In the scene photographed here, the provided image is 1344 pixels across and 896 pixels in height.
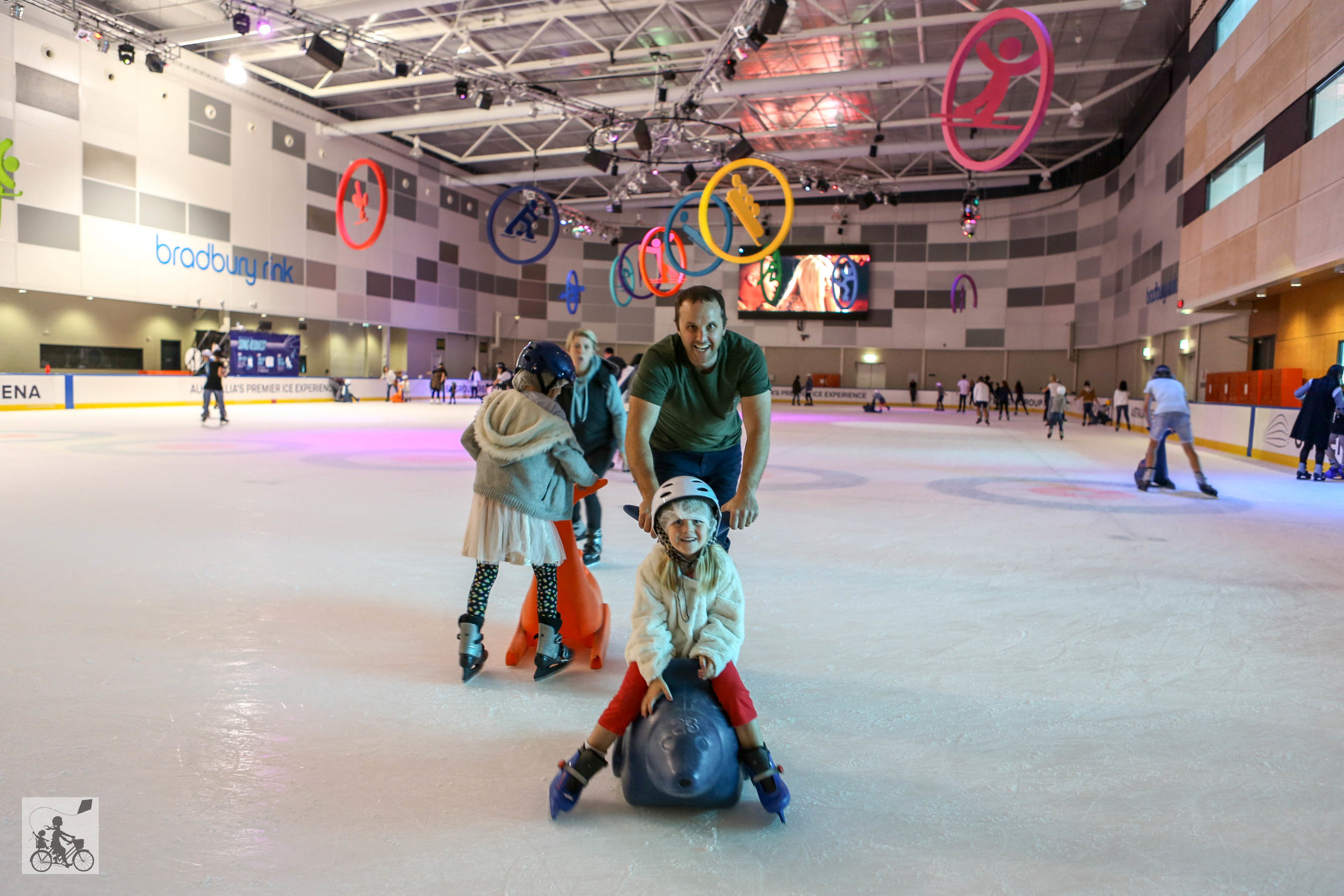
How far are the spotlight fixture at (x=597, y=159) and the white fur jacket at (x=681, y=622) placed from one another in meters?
22.9

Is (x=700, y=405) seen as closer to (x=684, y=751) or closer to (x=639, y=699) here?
(x=639, y=699)

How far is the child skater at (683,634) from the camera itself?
221 cm

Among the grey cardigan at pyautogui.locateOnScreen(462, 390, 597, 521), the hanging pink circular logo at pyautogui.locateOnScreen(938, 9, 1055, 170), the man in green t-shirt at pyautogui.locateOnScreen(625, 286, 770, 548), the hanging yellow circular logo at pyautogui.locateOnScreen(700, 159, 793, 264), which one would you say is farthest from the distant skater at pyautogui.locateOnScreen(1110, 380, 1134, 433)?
the grey cardigan at pyautogui.locateOnScreen(462, 390, 597, 521)

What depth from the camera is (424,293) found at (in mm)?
33906

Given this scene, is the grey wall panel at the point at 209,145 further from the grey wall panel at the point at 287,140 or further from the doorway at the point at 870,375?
the doorway at the point at 870,375

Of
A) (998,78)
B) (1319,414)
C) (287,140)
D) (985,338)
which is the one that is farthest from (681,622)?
(985,338)

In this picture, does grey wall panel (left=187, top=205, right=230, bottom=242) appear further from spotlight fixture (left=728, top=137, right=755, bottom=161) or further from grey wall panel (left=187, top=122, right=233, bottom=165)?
spotlight fixture (left=728, top=137, right=755, bottom=161)

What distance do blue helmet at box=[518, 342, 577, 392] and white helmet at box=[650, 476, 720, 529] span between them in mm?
1056

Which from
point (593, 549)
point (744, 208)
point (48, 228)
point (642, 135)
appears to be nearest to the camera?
point (593, 549)

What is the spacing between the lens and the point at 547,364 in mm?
3166

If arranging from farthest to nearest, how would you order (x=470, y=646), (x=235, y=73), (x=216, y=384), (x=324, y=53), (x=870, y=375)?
1. (x=870, y=375)
2. (x=235, y=73)
3. (x=324, y=53)
4. (x=216, y=384)
5. (x=470, y=646)

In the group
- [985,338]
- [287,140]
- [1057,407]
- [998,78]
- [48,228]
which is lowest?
[1057,407]

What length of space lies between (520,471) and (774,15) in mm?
13425

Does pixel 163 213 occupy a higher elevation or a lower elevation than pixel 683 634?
higher
